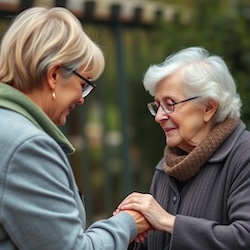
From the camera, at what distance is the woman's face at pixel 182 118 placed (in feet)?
9.56

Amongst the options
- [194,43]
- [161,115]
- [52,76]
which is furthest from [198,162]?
[194,43]

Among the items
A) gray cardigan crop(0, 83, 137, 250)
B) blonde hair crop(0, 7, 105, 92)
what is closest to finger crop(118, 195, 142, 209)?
gray cardigan crop(0, 83, 137, 250)

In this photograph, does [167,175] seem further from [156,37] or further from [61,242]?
[156,37]

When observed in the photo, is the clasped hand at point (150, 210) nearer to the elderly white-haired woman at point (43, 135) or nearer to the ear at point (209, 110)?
the elderly white-haired woman at point (43, 135)

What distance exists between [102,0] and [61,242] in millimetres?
4761

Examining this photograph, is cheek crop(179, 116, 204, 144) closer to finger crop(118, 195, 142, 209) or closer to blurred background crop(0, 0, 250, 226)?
finger crop(118, 195, 142, 209)

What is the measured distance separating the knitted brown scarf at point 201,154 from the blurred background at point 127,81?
3.30 metres

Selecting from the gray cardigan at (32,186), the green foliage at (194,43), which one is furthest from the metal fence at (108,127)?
the gray cardigan at (32,186)

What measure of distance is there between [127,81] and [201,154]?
438 centimetres

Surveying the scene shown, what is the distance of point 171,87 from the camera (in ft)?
9.62

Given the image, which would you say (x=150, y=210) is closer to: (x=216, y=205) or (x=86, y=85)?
(x=216, y=205)

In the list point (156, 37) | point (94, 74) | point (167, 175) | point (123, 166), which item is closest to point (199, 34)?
point (156, 37)

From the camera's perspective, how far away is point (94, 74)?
2.45 meters

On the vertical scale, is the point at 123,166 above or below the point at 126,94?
below
